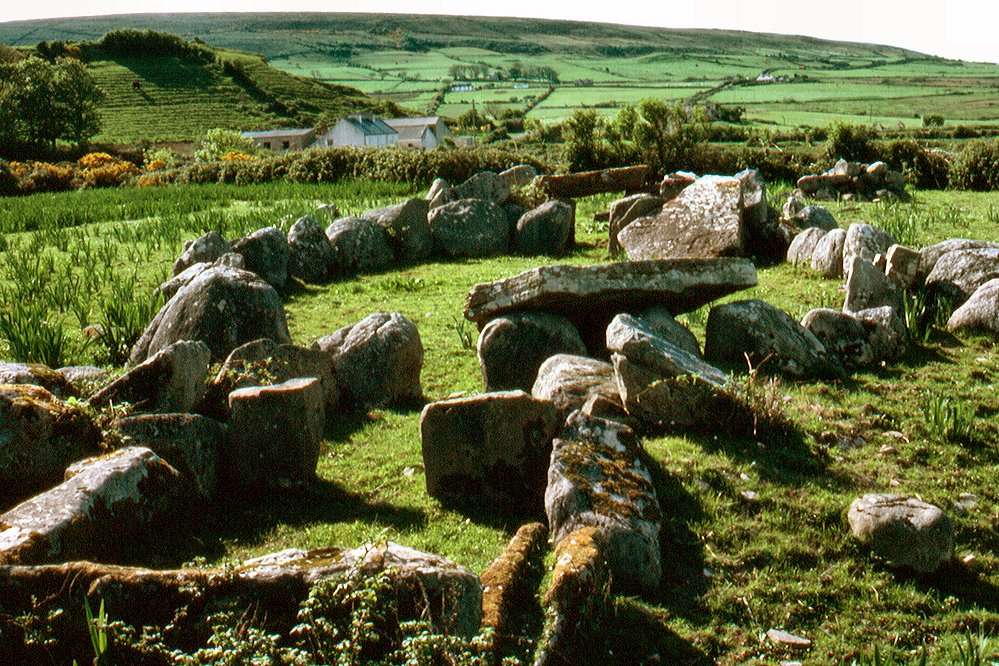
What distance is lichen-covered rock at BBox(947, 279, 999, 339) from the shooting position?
9406 millimetres

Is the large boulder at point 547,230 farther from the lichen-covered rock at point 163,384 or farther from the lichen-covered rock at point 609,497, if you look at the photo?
the lichen-covered rock at point 609,497

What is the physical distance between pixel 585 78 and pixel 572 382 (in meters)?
142

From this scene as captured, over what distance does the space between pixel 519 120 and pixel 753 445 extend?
74958mm

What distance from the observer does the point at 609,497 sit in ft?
16.7

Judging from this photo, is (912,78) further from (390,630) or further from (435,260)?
(390,630)

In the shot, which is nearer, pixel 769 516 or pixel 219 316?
pixel 769 516

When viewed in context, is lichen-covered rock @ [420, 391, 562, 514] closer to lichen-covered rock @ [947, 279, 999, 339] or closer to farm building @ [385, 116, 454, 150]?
lichen-covered rock @ [947, 279, 999, 339]

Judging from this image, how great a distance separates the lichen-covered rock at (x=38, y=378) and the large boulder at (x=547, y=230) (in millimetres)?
10443

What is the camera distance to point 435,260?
1562cm

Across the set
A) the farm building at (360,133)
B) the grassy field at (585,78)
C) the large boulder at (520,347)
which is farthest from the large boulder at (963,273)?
the farm building at (360,133)

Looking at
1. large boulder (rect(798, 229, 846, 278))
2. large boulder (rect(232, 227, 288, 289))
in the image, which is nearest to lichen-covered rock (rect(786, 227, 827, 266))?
large boulder (rect(798, 229, 846, 278))

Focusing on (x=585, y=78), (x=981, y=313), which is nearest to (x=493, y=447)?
(x=981, y=313)

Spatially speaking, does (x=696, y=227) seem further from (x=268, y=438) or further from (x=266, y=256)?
(x=268, y=438)

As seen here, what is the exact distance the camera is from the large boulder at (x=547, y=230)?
52.1 ft
